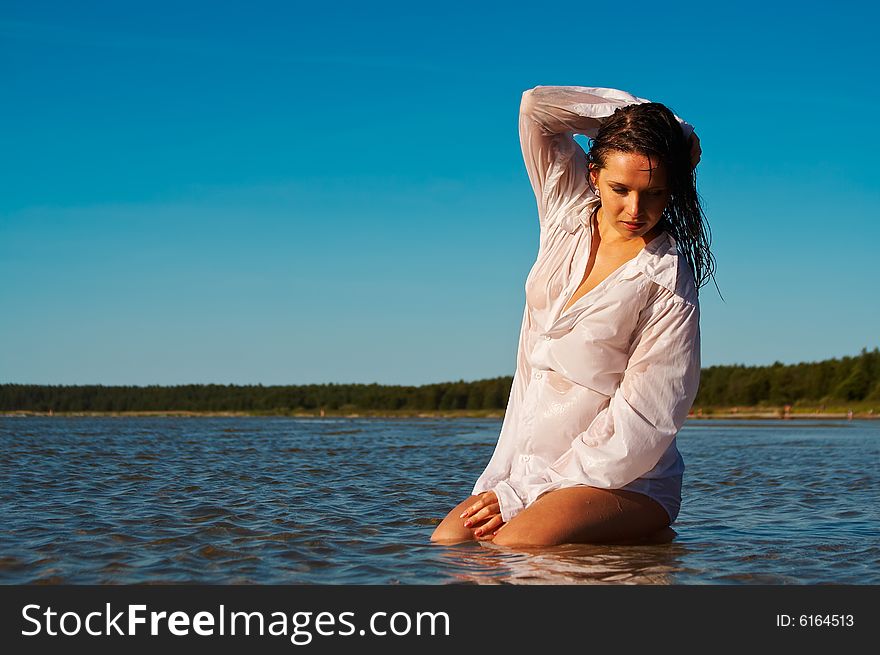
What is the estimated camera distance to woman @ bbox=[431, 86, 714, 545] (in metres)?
3.99

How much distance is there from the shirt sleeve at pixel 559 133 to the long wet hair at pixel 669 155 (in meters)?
0.13

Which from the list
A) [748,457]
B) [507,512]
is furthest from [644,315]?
[748,457]

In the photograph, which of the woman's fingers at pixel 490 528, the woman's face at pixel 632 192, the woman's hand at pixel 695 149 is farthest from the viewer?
the woman's fingers at pixel 490 528

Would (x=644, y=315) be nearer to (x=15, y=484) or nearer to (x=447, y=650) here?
(x=447, y=650)

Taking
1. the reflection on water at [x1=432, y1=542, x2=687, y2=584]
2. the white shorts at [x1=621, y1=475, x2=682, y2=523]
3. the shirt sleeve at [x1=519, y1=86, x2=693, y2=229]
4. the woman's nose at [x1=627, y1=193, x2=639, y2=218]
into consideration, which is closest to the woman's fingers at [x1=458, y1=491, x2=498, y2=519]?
the reflection on water at [x1=432, y1=542, x2=687, y2=584]

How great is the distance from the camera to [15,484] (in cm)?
830

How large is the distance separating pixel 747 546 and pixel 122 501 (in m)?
4.71

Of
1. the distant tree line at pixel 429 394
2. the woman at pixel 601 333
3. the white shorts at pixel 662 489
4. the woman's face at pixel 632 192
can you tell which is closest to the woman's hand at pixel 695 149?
the woman at pixel 601 333

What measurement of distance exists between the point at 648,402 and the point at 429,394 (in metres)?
112

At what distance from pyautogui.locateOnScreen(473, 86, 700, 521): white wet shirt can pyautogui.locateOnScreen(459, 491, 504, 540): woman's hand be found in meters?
0.08

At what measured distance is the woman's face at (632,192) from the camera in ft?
12.9

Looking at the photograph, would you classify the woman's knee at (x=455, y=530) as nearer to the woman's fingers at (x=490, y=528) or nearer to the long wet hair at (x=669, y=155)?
→ the woman's fingers at (x=490, y=528)

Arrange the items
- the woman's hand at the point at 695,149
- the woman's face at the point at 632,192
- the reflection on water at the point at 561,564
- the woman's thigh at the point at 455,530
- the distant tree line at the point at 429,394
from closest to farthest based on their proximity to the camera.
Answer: the reflection on water at the point at 561,564 → the woman's face at the point at 632,192 → the woman's hand at the point at 695,149 → the woman's thigh at the point at 455,530 → the distant tree line at the point at 429,394

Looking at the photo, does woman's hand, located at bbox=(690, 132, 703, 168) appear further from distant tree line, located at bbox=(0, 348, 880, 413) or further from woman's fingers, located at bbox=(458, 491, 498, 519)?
distant tree line, located at bbox=(0, 348, 880, 413)
